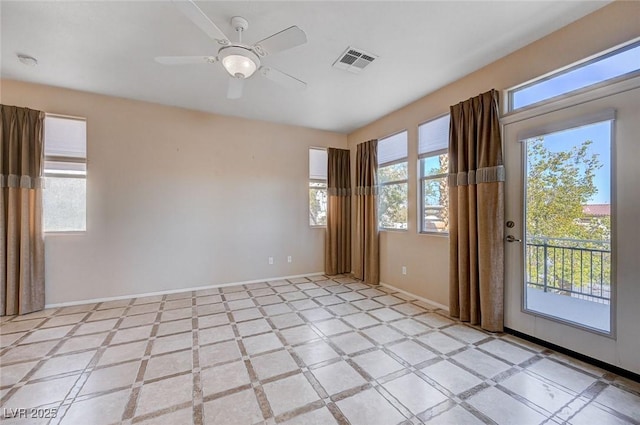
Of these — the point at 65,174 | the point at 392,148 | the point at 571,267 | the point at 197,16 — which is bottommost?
the point at 571,267

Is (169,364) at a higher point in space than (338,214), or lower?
lower

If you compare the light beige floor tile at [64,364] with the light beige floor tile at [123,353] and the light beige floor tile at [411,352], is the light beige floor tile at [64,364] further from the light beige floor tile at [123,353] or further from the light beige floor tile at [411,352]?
the light beige floor tile at [411,352]

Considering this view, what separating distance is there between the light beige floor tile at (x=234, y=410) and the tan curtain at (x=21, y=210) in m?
3.36

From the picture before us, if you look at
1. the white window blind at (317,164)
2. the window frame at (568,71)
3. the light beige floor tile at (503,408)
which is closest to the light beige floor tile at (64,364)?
Answer: the light beige floor tile at (503,408)

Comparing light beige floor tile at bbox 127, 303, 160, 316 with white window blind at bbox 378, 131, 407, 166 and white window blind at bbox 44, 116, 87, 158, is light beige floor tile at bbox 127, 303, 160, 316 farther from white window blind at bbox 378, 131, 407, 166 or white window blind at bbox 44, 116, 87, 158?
white window blind at bbox 378, 131, 407, 166

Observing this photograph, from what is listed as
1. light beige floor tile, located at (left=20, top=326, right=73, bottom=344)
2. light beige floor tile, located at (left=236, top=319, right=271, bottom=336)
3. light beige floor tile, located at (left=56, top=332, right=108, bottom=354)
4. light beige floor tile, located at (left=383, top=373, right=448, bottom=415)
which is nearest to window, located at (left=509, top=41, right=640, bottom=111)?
light beige floor tile, located at (left=383, top=373, right=448, bottom=415)

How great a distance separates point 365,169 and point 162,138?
138 inches

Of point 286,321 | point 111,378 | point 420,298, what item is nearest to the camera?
point 111,378

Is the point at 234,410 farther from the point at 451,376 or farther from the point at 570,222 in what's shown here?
the point at 570,222

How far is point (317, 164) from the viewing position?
543cm

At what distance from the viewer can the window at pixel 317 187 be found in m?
5.36

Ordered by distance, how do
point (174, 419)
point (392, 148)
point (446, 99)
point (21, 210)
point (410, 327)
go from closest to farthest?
1. point (174, 419)
2. point (410, 327)
3. point (21, 210)
4. point (446, 99)
5. point (392, 148)

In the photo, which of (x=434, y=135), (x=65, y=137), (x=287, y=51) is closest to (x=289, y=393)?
(x=287, y=51)

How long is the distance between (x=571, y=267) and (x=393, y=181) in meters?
2.61
